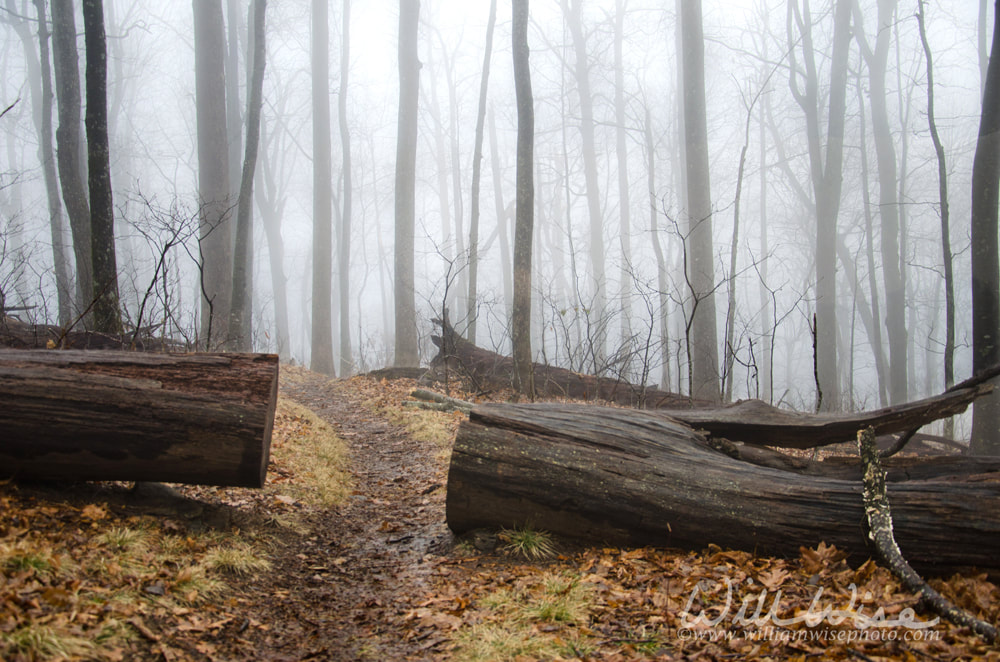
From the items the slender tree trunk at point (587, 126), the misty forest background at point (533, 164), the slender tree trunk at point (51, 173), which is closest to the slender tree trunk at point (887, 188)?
the misty forest background at point (533, 164)

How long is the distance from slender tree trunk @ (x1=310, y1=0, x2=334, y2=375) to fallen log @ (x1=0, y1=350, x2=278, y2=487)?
13.0m

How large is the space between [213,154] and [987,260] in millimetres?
13416

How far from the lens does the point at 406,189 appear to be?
15.6 m

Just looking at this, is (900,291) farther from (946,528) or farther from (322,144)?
(322,144)

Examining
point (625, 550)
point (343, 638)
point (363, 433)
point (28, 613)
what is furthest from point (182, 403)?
point (363, 433)

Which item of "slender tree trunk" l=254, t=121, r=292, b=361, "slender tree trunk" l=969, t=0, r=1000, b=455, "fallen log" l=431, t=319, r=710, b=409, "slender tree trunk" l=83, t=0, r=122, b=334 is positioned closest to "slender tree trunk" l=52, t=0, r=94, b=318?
"slender tree trunk" l=83, t=0, r=122, b=334

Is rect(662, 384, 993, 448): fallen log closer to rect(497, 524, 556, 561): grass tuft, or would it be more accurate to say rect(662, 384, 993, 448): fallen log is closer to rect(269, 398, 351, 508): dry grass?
rect(497, 524, 556, 561): grass tuft

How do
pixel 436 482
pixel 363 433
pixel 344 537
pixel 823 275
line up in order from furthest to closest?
1. pixel 823 275
2. pixel 363 433
3. pixel 436 482
4. pixel 344 537

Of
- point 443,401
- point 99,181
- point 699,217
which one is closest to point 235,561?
point 99,181

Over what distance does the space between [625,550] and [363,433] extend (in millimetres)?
4736

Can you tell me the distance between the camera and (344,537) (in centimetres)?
420

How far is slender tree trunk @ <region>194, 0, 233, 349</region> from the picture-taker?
A: 11.9m

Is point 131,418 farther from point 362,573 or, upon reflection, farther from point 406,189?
point 406,189

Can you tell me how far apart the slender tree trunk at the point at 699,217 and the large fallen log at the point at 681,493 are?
6.49 m
